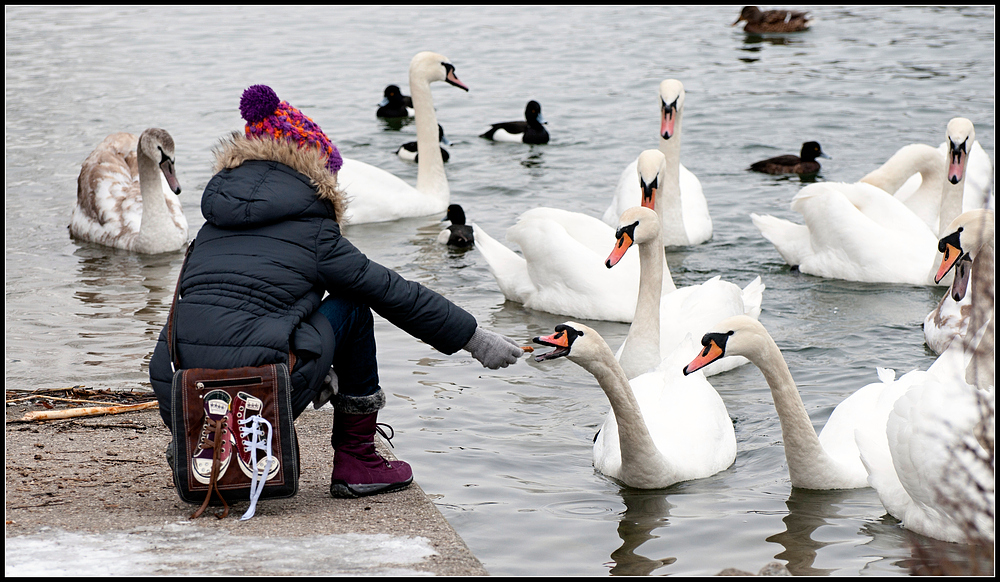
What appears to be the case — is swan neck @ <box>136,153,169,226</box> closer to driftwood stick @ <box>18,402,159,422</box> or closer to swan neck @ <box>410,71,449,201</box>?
swan neck @ <box>410,71,449,201</box>

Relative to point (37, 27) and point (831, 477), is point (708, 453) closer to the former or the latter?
point (831, 477)

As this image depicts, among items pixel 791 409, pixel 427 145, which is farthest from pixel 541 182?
pixel 791 409

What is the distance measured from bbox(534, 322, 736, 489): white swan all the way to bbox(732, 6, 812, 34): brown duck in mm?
17558

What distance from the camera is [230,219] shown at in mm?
4074

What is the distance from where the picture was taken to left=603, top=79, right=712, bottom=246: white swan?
32.2 ft

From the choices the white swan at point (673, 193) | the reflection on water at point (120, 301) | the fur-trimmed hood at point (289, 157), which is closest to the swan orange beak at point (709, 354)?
the fur-trimmed hood at point (289, 157)

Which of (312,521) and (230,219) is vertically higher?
(230,219)

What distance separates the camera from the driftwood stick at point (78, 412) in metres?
5.38

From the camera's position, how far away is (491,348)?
173 inches

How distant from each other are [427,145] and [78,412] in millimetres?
7002

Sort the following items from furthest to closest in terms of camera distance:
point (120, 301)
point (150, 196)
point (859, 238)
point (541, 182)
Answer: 1. point (541, 182)
2. point (150, 196)
3. point (859, 238)
4. point (120, 301)

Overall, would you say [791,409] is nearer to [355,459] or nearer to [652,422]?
[652,422]

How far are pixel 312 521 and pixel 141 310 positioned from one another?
15.0 feet

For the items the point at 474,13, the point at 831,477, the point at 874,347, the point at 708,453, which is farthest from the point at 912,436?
the point at 474,13
